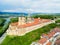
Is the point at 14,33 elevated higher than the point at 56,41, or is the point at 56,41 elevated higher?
the point at 56,41

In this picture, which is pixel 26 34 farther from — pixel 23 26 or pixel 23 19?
pixel 23 19

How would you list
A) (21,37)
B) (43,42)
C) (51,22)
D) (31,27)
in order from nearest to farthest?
(43,42) → (21,37) → (31,27) → (51,22)

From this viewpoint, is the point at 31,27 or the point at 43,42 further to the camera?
the point at 31,27

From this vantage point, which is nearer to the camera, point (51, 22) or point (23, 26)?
point (23, 26)

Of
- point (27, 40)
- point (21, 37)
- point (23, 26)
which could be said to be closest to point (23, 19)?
point (23, 26)

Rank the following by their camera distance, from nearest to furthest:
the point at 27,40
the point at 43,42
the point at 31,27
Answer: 1. the point at 43,42
2. the point at 27,40
3. the point at 31,27

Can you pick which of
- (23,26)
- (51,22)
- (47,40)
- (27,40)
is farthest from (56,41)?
(51,22)

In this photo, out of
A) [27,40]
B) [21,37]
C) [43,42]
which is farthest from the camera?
[21,37]

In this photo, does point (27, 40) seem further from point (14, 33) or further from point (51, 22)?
point (51, 22)

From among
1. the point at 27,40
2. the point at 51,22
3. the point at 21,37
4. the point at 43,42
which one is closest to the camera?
the point at 43,42
